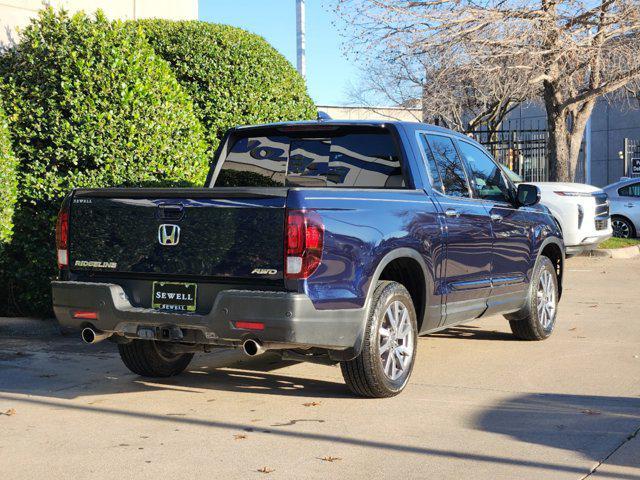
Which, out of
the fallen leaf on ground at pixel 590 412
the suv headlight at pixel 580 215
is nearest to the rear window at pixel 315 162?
the fallen leaf on ground at pixel 590 412

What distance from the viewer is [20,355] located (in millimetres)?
8734

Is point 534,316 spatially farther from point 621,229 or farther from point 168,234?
point 621,229

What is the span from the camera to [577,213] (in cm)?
1639

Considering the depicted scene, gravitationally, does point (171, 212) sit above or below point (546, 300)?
Answer: above

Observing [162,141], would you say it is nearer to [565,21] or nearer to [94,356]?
[94,356]

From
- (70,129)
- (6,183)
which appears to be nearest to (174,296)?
(6,183)

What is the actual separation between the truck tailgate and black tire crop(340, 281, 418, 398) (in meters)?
0.88

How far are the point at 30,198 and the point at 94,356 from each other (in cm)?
208

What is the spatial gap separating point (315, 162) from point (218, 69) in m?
4.57

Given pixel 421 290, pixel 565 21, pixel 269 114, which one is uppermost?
pixel 565 21

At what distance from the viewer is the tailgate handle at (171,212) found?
6.45 m

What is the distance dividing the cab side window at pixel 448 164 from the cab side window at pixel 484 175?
183mm

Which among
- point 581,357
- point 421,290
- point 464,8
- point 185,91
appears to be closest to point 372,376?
point 421,290

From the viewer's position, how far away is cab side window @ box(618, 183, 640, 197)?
79.4 ft
